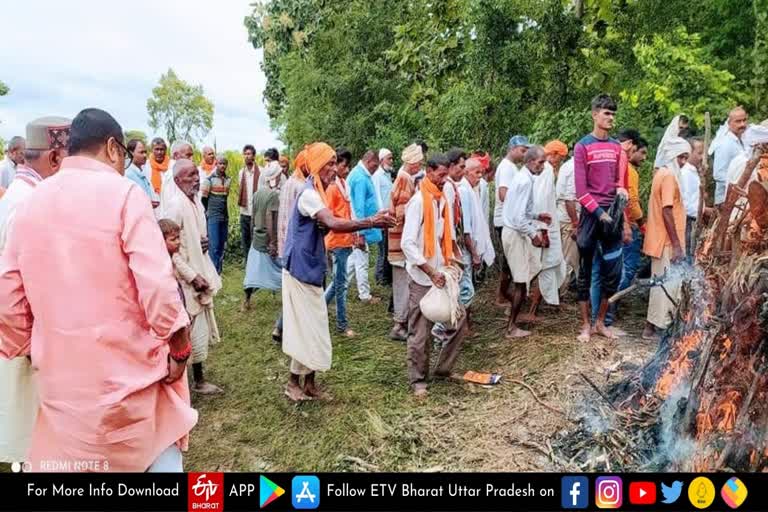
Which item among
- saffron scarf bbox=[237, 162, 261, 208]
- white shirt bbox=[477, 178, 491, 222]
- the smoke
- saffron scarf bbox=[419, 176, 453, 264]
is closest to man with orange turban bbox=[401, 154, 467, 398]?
saffron scarf bbox=[419, 176, 453, 264]

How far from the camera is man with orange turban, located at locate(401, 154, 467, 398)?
4348mm

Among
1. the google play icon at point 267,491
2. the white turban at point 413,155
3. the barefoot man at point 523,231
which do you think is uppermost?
the white turban at point 413,155

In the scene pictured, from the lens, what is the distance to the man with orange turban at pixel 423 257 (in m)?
4.35

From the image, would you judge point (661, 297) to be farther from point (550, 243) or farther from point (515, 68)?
point (515, 68)

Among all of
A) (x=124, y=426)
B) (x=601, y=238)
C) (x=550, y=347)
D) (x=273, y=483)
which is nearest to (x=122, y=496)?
(x=124, y=426)

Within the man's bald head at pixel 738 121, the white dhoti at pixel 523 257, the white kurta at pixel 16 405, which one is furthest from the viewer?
the man's bald head at pixel 738 121

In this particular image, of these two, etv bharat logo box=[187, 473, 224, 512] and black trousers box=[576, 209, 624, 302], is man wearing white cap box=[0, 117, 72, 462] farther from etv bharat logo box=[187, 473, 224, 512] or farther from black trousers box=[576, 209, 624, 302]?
black trousers box=[576, 209, 624, 302]

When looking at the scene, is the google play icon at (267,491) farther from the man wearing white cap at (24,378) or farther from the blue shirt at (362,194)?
the blue shirt at (362,194)

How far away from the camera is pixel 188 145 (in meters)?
5.97

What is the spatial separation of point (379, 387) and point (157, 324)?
2806 millimetres

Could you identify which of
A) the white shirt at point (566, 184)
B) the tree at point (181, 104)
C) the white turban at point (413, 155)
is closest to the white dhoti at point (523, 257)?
the white shirt at point (566, 184)

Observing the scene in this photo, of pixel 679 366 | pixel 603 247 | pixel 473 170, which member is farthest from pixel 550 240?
pixel 679 366

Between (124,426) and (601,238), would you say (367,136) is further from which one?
(124,426)

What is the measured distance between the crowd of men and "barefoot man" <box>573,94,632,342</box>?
0.01 metres
